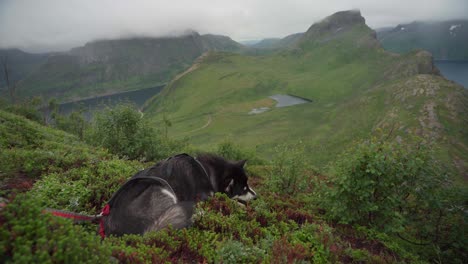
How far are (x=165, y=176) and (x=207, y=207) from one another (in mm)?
1401

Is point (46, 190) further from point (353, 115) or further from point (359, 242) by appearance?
point (353, 115)

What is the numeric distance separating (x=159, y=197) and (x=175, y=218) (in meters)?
0.65

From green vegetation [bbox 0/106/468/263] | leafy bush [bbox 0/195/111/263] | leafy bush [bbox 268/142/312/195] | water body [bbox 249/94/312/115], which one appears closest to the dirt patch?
green vegetation [bbox 0/106/468/263]

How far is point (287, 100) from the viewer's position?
16525 cm

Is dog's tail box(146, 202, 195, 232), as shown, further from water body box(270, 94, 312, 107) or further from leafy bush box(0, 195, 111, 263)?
water body box(270, 94, 312, 107)

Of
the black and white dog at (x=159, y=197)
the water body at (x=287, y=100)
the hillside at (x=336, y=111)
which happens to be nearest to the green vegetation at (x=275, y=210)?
the black and white dog at (x=159, y=197)

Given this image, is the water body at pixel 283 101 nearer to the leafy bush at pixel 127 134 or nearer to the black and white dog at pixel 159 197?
the leafy bush at pixel 127 134

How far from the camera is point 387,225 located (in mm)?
7617

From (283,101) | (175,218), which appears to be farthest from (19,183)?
(283,101)

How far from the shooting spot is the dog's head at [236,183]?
8367 millimetres

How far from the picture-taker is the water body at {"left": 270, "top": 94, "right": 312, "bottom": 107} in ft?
514

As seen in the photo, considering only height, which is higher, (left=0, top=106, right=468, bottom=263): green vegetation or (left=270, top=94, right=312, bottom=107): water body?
(left=0, top=106, right=468, bottom=263): green vegetation

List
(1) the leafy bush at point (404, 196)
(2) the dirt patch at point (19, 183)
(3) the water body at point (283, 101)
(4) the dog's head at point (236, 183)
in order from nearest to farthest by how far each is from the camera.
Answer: (2) the dirt patch at point (19, 183) < (1) the leafy bush at point (404, 196) < (4) the dog's head at point (236, 183) < (3) the water body at point (283, 101)

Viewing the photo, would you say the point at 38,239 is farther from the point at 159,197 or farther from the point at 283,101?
the point at 283,101
